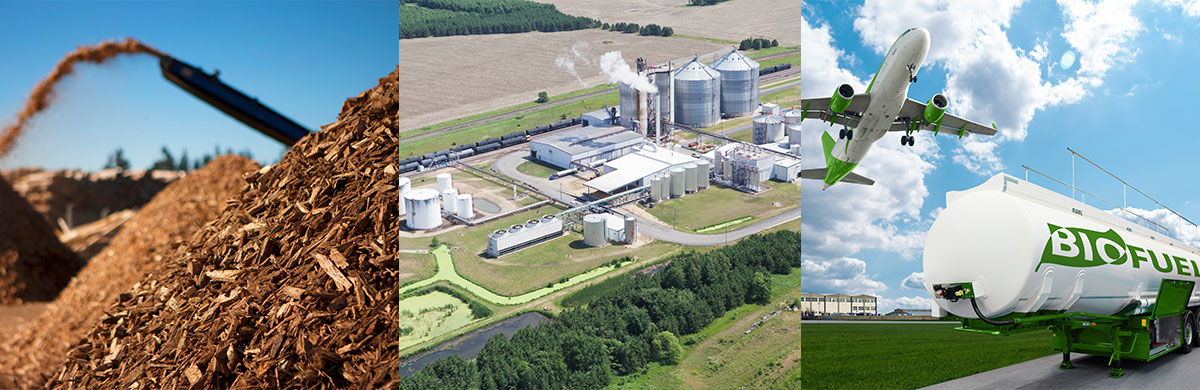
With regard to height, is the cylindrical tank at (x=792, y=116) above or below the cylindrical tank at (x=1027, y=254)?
above

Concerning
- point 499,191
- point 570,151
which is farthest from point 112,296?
point 570,151

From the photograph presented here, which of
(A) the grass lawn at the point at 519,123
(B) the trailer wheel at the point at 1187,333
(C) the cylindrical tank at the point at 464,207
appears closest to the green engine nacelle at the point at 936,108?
(A) the grass lawn at the point at 519,123

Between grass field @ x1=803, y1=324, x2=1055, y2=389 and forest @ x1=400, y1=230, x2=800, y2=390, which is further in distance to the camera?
grass field @ x1=803, y1=324, x2=1055, y2=389

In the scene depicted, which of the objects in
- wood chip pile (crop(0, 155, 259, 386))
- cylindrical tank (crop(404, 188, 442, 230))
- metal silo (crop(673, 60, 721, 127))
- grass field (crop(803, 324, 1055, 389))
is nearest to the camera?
cylindrical tank (crop(404, 188, 442, 230))

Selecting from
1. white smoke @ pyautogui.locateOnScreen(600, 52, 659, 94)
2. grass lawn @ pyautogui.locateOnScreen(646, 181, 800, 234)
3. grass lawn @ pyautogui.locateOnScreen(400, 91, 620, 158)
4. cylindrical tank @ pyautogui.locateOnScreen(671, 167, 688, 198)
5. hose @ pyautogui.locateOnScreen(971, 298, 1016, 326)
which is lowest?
hose @ pyautogui.locateOnScreen(971, 298, 1016, 326)

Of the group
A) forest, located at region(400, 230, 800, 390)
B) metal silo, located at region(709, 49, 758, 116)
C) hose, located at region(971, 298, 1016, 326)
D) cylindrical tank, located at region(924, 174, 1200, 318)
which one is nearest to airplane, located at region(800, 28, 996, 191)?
metal silo, located at region(709, 49, 758, 116)

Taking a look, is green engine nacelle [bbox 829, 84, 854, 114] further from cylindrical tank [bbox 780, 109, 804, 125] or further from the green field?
the green field

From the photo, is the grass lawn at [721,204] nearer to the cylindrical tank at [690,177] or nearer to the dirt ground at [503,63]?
the cylindrical tank at [690,177]
